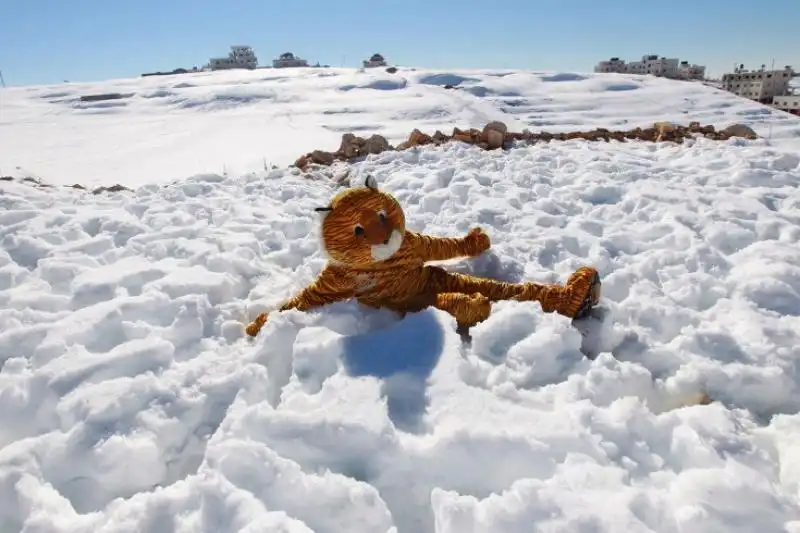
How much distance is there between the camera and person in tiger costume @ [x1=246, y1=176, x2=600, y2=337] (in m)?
2.34

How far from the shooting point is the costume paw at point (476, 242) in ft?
10.1

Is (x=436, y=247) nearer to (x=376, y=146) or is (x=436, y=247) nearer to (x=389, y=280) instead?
(x=389, y=280)

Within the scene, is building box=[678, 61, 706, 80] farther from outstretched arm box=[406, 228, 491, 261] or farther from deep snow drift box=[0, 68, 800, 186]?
outstretched arm box=[406, 228, 491, 261]

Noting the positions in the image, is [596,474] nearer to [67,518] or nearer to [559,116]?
[67,518]

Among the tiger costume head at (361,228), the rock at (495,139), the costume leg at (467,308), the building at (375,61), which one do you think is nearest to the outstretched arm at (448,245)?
the tiger costume head at (361,228)

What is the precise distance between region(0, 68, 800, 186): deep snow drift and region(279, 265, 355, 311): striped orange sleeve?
15.6ft

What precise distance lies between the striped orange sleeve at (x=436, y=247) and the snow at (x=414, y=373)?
5.6 inches

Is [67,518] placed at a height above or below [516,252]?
below

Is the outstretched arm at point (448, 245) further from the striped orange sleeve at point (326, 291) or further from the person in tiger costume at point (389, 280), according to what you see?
the striped orange sleeve at point (326, 291)

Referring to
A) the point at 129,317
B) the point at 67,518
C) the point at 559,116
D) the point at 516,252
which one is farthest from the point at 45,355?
the point at 559,116

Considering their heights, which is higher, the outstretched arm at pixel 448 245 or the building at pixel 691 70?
the building at pixel 691 70

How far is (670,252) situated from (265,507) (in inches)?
103

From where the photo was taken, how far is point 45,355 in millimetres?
2273

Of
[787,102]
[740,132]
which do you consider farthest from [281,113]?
[787,102]
